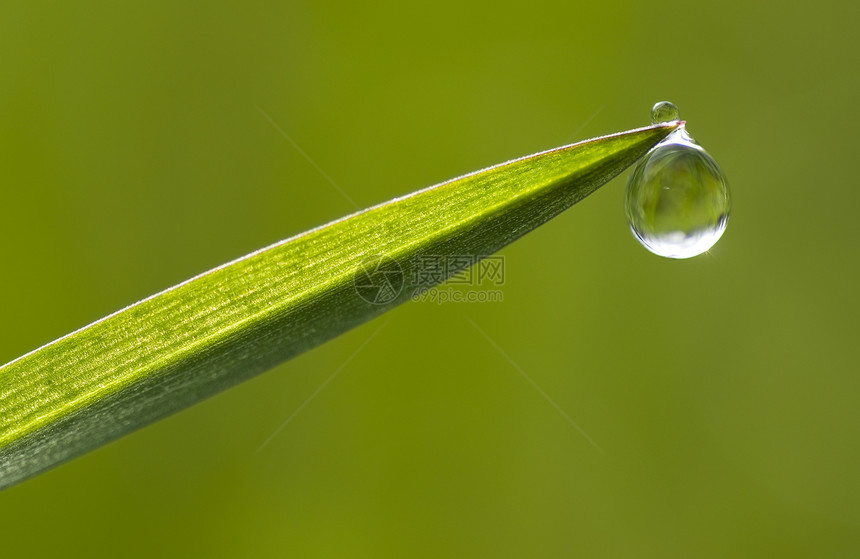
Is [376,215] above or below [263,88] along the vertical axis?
below

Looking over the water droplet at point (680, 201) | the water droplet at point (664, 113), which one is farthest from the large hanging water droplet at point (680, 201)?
the water droplet at point (664, 113)

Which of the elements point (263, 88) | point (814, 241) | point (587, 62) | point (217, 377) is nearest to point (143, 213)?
point (263, 88)

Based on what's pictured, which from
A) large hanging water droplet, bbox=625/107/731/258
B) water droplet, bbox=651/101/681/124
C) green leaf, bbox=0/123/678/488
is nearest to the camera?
green leaf, bbox=0/123/678/488

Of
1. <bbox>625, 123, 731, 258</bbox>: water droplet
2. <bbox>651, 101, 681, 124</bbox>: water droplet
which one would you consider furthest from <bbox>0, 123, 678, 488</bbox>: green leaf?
<bbox>651, 101, 681, 124</bbox>: water droplet

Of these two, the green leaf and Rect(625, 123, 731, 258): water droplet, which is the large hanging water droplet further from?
the green leaf

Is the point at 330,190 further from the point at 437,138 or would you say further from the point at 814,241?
the point at 814,241

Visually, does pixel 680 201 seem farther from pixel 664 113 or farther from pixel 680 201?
pixel 664 113

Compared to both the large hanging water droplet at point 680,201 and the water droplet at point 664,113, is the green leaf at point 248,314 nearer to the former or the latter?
the large hanging water droplet at point 680,201
